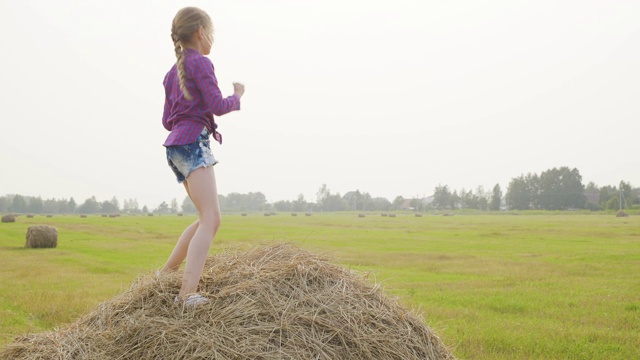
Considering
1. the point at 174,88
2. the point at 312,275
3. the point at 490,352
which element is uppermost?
the point at 174,88

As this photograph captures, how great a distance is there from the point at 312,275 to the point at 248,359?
917mm

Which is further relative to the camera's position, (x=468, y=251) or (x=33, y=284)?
(x=468, y=251)

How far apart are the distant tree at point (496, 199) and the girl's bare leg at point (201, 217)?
459 feet

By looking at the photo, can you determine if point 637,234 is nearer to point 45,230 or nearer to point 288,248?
point 45,230

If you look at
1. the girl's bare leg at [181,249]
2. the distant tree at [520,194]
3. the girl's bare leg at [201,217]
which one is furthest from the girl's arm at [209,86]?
the distant tree at [520,194]

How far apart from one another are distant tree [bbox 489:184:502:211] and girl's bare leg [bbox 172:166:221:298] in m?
140

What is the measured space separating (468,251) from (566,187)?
119 metres

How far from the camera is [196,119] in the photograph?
4125mm

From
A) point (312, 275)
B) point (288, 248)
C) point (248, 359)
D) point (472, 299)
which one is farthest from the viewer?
point (472, 299)

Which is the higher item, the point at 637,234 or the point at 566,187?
the point at 566,187

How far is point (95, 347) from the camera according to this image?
3.76 metres

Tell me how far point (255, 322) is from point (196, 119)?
1528 mm

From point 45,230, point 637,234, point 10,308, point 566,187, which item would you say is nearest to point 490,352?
point 10,308

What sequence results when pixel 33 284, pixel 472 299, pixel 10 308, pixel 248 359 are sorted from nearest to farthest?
pixel 248 359 < pixel 10 308 < pixel 472 299 < pixel 33 284
